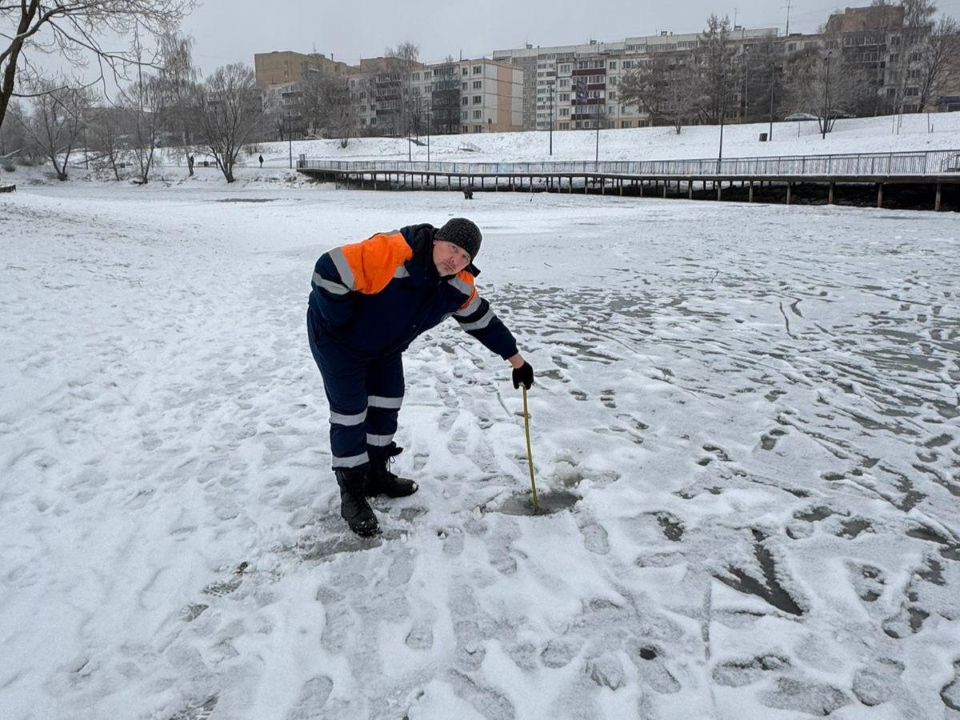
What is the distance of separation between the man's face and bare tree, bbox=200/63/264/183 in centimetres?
6541

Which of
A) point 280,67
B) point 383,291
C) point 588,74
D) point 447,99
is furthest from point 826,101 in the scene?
point 280,67

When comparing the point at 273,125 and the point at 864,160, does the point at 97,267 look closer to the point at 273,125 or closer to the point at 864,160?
the point at 864,160

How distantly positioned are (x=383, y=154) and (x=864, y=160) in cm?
5453

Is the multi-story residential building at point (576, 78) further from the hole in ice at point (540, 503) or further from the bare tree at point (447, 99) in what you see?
the hole in ice at point (540, 503)

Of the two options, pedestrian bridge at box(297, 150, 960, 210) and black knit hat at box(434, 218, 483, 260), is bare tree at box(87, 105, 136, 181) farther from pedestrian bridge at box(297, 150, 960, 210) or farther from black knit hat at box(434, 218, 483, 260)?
black knit hat at box(434, 218, 483, 260)

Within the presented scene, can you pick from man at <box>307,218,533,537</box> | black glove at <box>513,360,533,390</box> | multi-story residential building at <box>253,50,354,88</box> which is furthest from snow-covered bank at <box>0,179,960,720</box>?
multi-story residential building at <box>253,50,354,88</box>

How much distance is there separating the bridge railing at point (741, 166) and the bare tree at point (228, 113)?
6269 millimetres

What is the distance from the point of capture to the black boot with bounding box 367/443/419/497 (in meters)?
3.39

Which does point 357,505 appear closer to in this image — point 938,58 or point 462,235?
point 462,235

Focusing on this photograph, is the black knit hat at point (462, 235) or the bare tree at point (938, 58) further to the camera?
the bare tree at point (938, 58)

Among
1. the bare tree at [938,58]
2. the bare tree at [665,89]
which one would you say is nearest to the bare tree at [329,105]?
the bare tree at [665,89]

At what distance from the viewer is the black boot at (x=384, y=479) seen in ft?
11.1

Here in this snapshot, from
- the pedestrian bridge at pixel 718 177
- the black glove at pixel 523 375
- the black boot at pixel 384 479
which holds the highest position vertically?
the pedestrian bridge at pixel 718 177

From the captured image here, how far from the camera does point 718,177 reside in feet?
121
